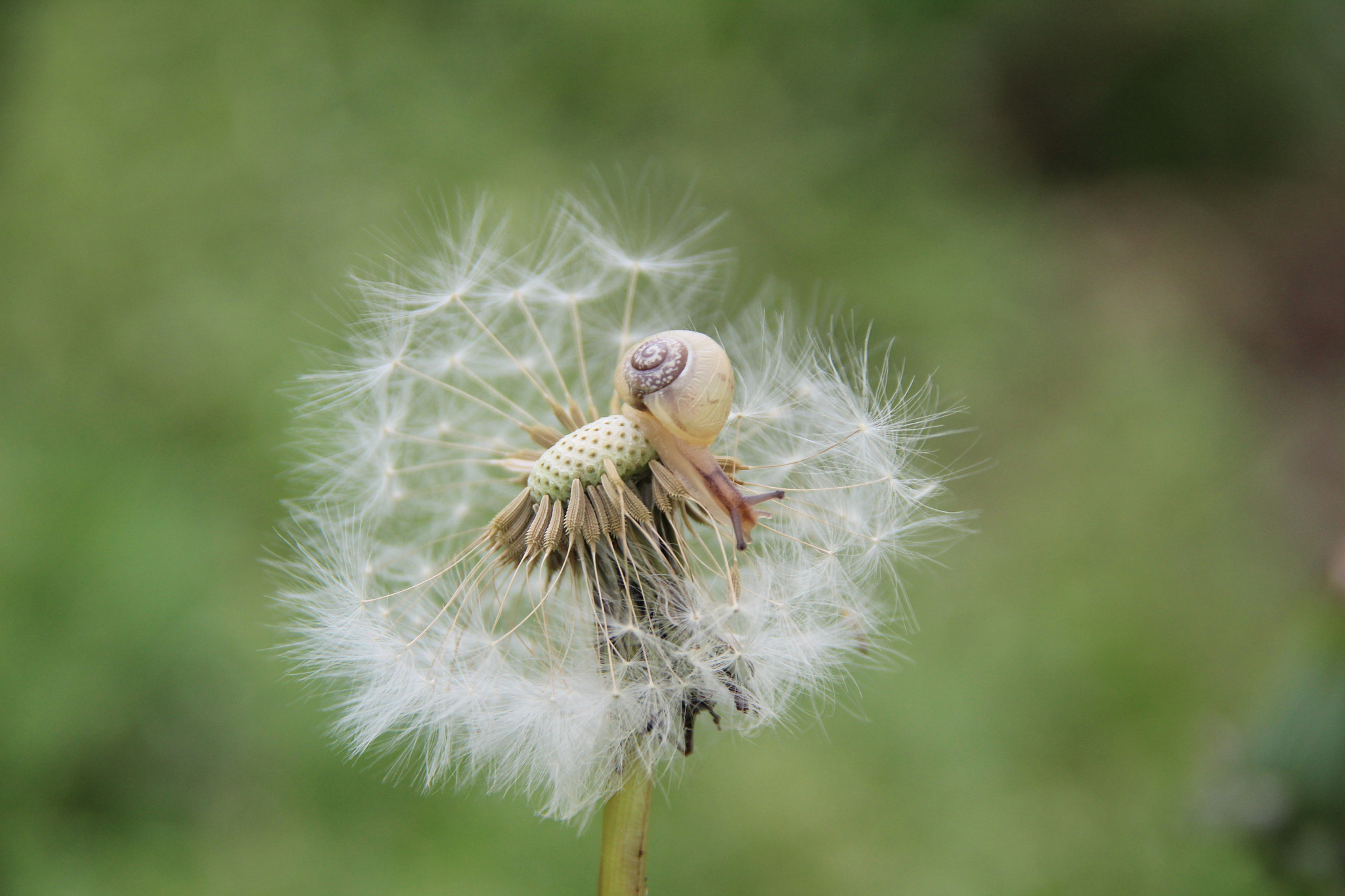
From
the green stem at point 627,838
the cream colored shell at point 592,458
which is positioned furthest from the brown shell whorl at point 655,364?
the green stem at point 627,838

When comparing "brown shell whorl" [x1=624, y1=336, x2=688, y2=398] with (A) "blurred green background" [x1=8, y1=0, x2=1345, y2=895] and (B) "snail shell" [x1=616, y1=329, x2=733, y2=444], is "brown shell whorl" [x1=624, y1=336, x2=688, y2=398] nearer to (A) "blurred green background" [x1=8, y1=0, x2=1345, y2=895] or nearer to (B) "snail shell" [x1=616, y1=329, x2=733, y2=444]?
(B) "snail shell" [x1=616, y1=329, x2=733, y2=444]

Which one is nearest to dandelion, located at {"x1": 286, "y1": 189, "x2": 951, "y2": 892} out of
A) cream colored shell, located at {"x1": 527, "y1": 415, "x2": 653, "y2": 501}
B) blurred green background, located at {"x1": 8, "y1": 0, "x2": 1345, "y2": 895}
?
cream colored shell, located at {"x1": 527, "y1": 415, "x2": 653, "y2": 501}

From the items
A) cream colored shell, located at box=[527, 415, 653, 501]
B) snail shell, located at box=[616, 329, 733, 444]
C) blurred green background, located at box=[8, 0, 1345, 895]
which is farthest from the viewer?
blurred green background, located at box=[8, 0, 1345, 895]

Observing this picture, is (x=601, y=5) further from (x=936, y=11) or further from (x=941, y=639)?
(x=941, y=639)

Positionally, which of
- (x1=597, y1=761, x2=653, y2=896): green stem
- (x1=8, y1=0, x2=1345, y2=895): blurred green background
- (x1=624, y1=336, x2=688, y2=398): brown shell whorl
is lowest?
(x1=597, y1=761, x2=653, y2=896): green stem

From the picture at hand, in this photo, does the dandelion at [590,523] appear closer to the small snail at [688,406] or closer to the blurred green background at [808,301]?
the small snail at [688,406]

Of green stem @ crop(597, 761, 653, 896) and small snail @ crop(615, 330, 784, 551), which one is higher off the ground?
small snail @ crop(615, 330, 784, 551)

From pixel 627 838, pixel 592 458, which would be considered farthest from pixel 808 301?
pixel 627 838
